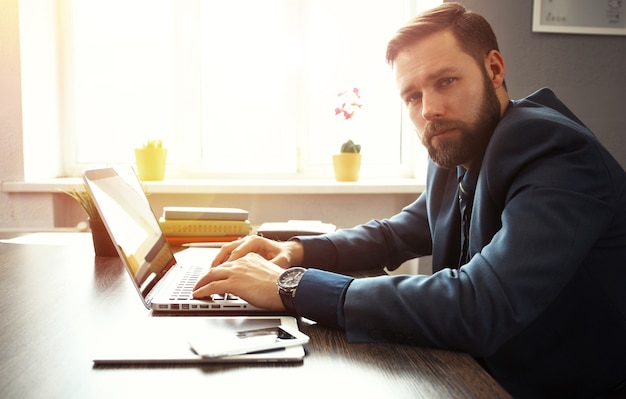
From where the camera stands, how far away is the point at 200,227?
1.73m

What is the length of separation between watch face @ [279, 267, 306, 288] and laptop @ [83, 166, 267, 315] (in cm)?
6

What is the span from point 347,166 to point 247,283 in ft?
5.72

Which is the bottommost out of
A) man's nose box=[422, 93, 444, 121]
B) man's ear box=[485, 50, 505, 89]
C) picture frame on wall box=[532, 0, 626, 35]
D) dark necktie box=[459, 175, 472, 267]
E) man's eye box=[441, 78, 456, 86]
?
dark necktie box=[459, 175, 472, 267]

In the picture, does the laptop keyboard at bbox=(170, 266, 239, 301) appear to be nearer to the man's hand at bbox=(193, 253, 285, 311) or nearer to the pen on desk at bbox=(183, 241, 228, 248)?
the man's hand at bbox=(193, 253, 285, 311)

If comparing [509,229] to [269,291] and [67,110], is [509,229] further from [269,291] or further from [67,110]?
[67,110]

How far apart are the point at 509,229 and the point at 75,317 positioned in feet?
2.30

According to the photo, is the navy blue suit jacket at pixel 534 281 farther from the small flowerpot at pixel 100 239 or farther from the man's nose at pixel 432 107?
the small flowerpot at pixel 100 239

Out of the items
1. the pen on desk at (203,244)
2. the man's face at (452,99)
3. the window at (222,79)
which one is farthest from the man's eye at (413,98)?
the window at (222,79)

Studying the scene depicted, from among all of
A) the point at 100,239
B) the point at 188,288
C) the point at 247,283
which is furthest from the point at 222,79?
the point at 247,283

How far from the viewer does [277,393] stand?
0.64 metres

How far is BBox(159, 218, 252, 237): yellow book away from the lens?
173 cm

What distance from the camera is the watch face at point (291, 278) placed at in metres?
0.94

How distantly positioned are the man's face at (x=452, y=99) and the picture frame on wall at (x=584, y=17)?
1.42 meters

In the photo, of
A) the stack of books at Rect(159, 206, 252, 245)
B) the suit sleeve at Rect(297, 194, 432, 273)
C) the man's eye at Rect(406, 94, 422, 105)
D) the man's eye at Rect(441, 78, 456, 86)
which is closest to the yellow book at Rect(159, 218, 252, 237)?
the stack of books at Rect(159, 206, 252, 245)
